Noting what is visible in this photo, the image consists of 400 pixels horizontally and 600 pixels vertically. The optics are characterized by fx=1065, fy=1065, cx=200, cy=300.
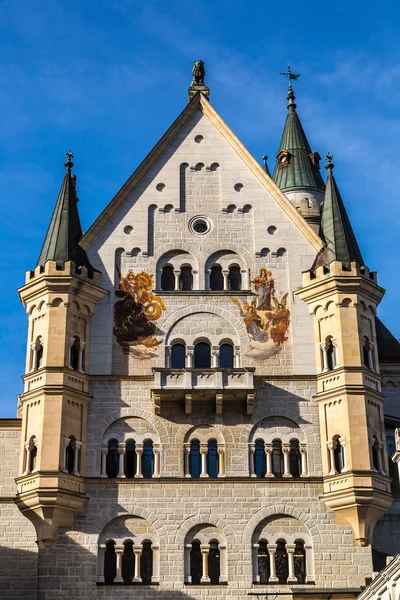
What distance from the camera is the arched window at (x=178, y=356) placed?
34.5 meters

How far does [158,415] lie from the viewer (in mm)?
33438

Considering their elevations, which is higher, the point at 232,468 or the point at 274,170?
the point at 274,170

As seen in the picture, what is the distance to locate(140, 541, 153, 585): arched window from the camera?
31453 millimetres

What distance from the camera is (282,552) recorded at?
31.9 meters

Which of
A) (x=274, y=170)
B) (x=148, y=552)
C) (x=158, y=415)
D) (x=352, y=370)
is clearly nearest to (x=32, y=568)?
(x=148, y=552)

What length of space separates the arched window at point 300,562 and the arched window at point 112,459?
5.95 m

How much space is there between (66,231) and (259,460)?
392 inches

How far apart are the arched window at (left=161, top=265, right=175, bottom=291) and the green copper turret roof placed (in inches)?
591

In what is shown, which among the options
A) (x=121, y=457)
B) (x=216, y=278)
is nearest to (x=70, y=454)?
(x=121, y=457)

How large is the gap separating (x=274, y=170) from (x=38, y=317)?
67.1 ft

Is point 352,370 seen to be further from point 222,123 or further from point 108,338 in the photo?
point 222,123

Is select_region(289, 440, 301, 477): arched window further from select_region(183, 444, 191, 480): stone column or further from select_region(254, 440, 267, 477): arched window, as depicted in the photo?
select_region(183, 444, 191, 480): stone column

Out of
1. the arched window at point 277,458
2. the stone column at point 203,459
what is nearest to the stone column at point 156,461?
the stone column at point 203,459

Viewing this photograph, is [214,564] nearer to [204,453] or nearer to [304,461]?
[204,453]
